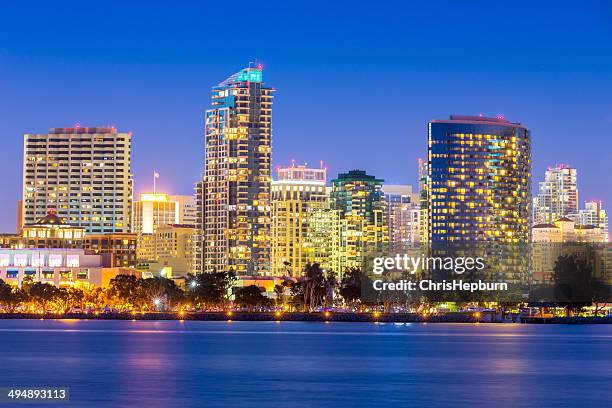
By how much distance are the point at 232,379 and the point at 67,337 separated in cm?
8586

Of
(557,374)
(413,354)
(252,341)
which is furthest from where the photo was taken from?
(252,341)

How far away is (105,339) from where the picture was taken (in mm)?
181875

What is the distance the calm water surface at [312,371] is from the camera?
292 feet

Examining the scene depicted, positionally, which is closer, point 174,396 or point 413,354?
point 174,396

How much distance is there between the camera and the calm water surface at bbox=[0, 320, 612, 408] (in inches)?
3506

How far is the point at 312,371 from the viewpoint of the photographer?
11525 cm

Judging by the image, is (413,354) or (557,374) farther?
(413,354)

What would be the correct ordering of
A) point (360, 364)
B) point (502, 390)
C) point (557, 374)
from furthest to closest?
point (360, 364) → point (557, 374) → point (502, 390)

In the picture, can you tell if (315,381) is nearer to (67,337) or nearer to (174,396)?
(174,396)

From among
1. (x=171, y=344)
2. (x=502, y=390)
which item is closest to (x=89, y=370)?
(x=502, y=390)

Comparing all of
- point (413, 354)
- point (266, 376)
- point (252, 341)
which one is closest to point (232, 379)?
point (266, 376)

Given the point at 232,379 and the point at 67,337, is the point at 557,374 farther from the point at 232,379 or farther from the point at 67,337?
the point at 67,337

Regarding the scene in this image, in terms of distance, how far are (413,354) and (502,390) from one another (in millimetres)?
48774

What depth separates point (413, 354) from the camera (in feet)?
475
